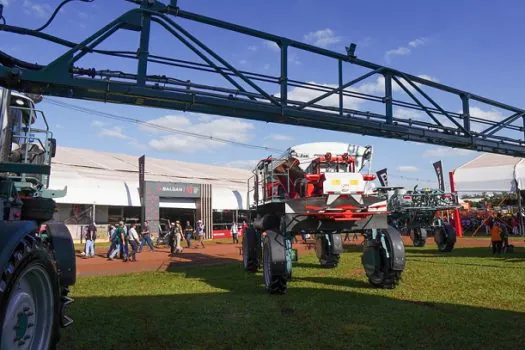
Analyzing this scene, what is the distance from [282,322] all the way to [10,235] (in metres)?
4.54

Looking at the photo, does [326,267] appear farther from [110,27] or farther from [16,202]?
[16,202]

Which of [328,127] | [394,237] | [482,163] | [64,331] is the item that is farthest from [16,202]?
[482,163]

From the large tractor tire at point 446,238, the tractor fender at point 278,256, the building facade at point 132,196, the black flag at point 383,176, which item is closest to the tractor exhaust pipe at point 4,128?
the tractor fender at point 278,256

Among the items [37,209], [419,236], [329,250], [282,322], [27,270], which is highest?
[37,209]

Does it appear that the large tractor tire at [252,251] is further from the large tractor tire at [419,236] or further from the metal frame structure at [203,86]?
the large tractor tire at [419,236]

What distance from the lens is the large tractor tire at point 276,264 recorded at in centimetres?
970

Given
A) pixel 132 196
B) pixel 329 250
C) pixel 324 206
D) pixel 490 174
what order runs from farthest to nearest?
1. pixel 132 196
2. pixel 490 174
3. pixel 329 250
4. pixel 324 206

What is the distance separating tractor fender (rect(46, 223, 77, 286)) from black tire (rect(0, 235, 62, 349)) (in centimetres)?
116

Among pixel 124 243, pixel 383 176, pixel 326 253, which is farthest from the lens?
pixel 383 176

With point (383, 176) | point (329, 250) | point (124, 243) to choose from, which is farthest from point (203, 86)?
point (383, 176)

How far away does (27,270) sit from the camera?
13.7 feet

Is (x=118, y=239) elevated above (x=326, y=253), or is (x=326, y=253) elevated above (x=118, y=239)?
(x=118, y=239)

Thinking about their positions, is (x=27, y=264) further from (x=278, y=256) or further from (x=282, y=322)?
(x=278, y=256)

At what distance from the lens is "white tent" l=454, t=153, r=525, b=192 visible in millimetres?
33469
